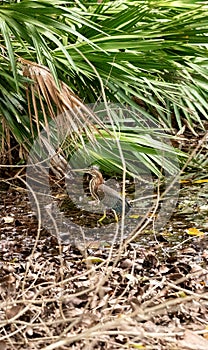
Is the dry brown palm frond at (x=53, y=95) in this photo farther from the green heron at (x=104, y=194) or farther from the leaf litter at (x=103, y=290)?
the leaf litter at (x=103, y=290)

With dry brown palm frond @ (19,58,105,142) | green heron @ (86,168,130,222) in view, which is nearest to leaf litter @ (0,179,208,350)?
green heron @ (86,168,130,222)

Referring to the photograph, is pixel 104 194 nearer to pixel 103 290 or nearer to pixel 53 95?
pixel 53 95

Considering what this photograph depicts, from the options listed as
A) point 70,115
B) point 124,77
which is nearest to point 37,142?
point 70,115

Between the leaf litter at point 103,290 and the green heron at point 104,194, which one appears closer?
the leaf litter at point 103,290

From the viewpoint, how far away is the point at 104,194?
96.8 inches

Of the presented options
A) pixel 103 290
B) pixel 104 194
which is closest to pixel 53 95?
pixel 104 194

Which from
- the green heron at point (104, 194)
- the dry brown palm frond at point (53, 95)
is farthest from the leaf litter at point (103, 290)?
the dry brown palm frond at point (53, 95)

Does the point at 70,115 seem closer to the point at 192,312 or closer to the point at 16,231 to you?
the point at 16,231

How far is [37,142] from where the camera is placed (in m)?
2.54

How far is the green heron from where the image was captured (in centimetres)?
239

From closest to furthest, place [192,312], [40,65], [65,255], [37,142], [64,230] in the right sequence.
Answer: [192,312]
[65,255]
[64,230]
[40,65]
[37,142]

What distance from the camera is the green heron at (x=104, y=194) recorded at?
239 centimetres

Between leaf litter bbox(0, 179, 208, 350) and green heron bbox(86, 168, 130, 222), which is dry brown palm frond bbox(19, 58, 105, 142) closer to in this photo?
green heron bbox(86, 168, 130, 222)

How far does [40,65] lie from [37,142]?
301 millimetres
